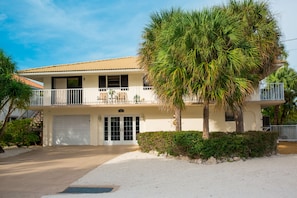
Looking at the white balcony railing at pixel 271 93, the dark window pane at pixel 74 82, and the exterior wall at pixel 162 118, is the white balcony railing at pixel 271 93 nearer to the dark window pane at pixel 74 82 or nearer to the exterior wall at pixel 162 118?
the exterior wall at pixel 162 118

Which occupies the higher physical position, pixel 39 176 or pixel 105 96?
pixel 105 96

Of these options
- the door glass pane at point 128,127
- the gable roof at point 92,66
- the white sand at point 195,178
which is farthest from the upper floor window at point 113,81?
the white sand at point 195,178

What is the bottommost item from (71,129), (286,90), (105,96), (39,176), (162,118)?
(39,176)

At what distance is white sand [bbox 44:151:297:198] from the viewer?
693 cm

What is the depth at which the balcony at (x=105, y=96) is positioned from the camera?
65.6 feet

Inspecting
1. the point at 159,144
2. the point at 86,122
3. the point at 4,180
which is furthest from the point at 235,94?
the point at 86,122

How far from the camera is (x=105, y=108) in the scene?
21.7m

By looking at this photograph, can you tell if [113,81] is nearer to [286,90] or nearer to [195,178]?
[195,178]

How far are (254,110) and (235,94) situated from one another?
11.2 meters

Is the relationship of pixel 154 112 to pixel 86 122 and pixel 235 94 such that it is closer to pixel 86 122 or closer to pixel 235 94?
pixel 86 122

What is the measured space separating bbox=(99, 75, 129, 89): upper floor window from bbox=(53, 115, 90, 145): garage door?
2.78 metres

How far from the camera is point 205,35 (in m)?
10.9

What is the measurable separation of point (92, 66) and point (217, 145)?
45.3ft

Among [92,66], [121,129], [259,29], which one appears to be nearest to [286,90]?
[259,29]
